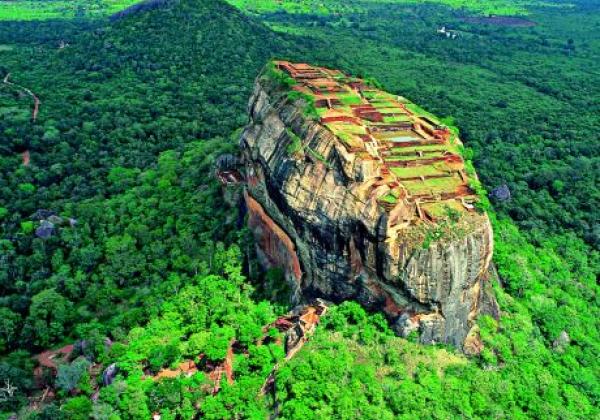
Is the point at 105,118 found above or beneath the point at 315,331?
beneath

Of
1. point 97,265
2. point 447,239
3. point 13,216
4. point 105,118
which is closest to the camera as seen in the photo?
point 447,239

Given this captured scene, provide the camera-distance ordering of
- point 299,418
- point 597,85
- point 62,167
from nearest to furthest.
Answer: point 299,418
point 62,167
point 597,85

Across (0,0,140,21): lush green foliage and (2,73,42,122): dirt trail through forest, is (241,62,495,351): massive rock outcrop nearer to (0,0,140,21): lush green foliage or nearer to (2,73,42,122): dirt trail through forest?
(2,73,42,122): dirt trail through forest

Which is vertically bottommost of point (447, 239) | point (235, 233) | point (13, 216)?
point (13, 216)

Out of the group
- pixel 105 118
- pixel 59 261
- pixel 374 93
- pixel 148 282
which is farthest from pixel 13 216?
pixel 374 93

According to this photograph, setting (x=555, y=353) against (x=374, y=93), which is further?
(x=374, y=93)

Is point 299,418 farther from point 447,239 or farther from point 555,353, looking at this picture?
point 555,353

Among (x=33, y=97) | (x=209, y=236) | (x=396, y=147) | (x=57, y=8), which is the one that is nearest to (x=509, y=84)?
(x=396, y=147)
